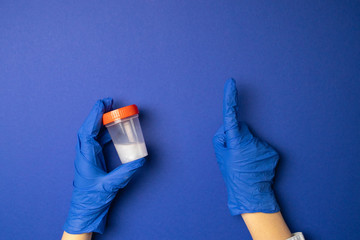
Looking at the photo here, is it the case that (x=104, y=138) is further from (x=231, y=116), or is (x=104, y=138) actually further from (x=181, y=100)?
(x=231, y=116)

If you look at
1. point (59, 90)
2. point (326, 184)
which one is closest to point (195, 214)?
point (326, 184)

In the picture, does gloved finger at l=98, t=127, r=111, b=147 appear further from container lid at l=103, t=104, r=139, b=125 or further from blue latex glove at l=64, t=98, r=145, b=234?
container lid at l=103, t=104, r=139, b=125

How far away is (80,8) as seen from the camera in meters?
1.36

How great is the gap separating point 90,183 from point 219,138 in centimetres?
64

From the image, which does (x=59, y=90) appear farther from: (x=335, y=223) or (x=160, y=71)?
(x=335, y=223)

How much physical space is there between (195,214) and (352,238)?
812 mm

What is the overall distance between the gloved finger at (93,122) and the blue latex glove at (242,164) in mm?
565

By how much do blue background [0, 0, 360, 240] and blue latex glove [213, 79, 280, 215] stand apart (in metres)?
0.10

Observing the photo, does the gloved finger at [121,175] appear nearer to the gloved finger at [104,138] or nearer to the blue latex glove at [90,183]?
the blue latex glove at [90,183]

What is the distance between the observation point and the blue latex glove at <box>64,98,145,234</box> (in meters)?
1.22

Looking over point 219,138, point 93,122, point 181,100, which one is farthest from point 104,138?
point 219,138

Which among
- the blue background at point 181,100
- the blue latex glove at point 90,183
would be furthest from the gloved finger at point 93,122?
the blue background at point 181,100

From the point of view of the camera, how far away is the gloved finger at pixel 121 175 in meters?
1.18

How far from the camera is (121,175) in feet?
3.91
